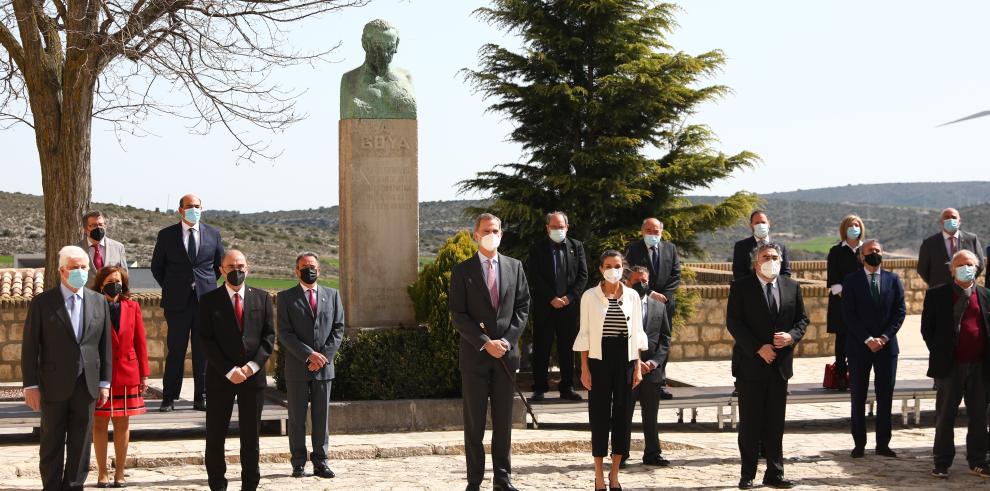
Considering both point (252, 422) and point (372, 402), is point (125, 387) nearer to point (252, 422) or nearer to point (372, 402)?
point (252, 422)

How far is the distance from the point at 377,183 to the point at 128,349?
390cm

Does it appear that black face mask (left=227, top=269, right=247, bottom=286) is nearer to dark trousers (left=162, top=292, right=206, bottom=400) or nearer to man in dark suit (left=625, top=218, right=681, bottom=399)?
dark trousers (left=162, top=292, right=206, bottom=400)

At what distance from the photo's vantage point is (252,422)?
9938 mm

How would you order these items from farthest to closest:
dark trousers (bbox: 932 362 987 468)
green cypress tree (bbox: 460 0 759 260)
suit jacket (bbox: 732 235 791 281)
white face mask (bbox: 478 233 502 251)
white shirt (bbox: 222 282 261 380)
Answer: green cypress tree (bbox: 460 0 759 260) < suit jacket (bbox: 732 235 791 281) < dark trousers (bbox: 932 362 987 468) < white face mask (bbox: 478 233 502 251) < white shirt (bbox: 222 282 261 380)

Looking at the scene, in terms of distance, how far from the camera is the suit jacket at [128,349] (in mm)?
10367

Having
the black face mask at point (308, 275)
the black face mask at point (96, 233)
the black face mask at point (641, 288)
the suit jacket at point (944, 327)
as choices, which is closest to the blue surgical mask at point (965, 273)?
the suit jacket at point (944, 327)

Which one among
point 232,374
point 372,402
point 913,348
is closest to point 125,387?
point 232,374

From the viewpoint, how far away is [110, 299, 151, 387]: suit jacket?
34.0 ft

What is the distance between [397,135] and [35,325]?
508cm

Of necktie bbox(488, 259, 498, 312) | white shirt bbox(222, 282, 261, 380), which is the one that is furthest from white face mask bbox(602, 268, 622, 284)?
white shirt bbox(222, 282, 261, 380)

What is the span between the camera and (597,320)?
10.0m

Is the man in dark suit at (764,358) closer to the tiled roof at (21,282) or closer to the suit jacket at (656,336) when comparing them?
the suit jacket at (656,336)

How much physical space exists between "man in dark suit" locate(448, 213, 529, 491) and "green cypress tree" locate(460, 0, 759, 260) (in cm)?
689

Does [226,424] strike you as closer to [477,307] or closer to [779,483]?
[477,307]
